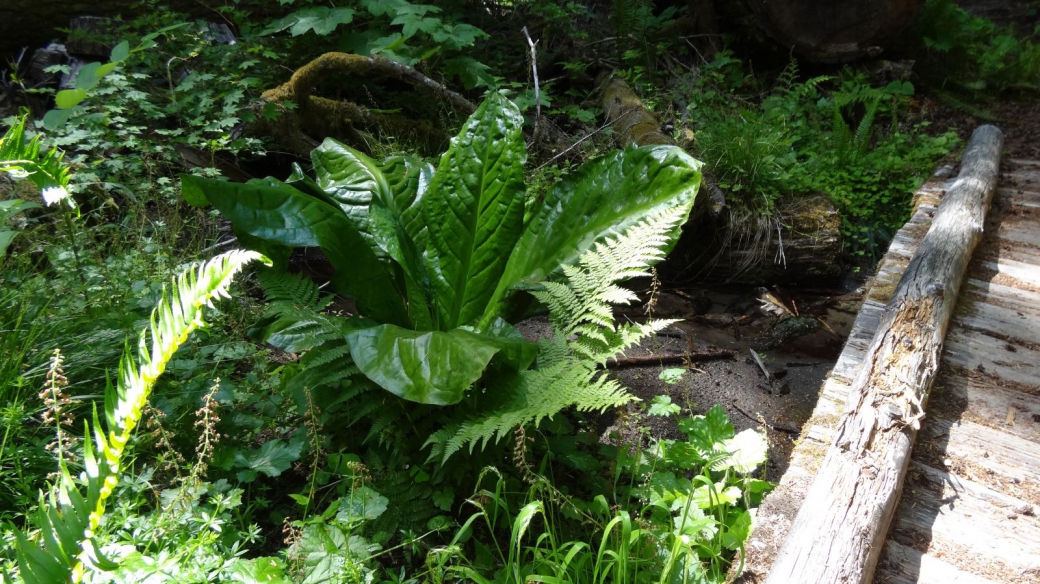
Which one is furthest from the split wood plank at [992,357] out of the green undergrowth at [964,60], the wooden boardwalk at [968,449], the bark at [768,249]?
the green undergrowth at [964,60]

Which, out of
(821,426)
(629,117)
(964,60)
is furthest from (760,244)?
(964,60)

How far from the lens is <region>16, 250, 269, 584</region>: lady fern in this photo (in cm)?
91

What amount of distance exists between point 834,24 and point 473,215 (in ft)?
16.1

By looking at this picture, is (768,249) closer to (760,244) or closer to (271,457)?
(760,244)

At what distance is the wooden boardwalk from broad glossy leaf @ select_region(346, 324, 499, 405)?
3.28 feet

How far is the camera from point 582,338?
1.90 meters

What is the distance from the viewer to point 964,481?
2117 mm

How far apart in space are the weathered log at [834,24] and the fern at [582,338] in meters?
4.60

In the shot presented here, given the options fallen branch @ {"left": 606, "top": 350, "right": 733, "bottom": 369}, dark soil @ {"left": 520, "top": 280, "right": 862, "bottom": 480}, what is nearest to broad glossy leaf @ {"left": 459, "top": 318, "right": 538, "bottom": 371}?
dark soil @ {"left": 520, "top": 280, "right": 862, "bottom": 480}

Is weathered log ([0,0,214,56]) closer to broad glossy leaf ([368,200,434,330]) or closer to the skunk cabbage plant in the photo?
the skunk cabbage plant

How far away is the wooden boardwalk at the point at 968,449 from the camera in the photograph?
6.03ft

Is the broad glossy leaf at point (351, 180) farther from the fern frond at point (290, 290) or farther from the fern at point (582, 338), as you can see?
the fern at point (582, 338)

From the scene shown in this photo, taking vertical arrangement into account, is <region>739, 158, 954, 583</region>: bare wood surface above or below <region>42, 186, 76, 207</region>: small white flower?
below

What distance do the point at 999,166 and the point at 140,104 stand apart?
19.5 feet
